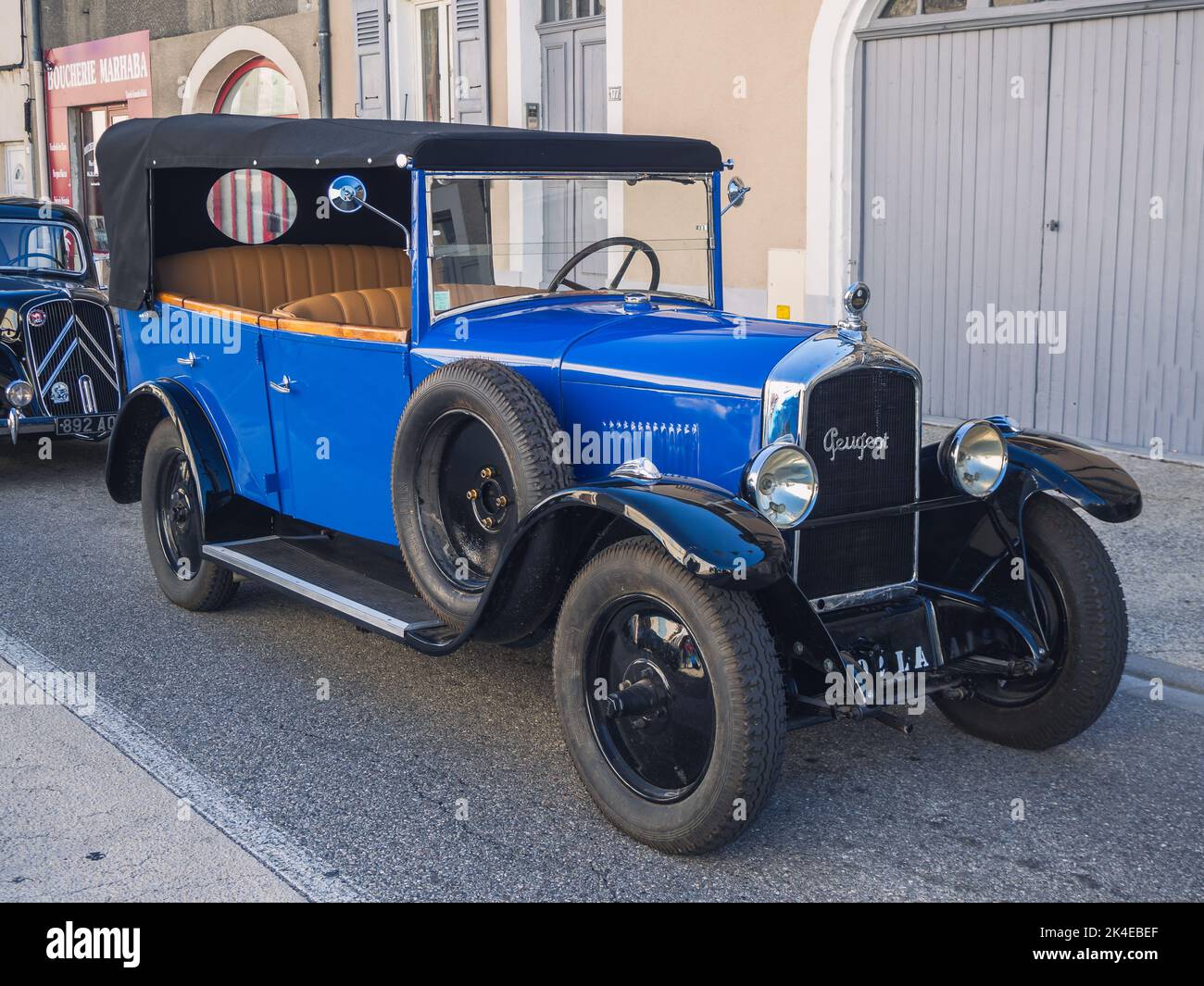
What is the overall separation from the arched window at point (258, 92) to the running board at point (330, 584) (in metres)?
10.7

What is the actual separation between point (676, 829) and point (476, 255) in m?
2.17

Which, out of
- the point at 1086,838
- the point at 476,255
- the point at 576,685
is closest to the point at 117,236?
the point at 476,255

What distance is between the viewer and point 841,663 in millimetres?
3580

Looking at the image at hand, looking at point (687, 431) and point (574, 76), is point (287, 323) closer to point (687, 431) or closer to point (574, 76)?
point (687, 431)

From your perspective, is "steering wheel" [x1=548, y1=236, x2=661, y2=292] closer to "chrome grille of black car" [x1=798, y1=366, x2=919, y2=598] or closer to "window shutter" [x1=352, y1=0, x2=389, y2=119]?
"chrome grille of black car" [x1=798, y1=366, x2=919, y2=598]

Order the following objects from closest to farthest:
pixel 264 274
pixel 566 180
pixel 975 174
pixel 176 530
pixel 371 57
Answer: pixel 566 180
pixel 176 530
pixel 264 274
pixel 975 174
pixel 371 57

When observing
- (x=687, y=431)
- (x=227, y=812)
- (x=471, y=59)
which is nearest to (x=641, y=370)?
(x=687, y=431)

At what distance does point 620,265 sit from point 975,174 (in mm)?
4338

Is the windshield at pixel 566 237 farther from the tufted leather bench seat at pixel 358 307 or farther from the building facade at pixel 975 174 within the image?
the building facade at pixel 975 174

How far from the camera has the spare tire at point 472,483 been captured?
13.1 feet

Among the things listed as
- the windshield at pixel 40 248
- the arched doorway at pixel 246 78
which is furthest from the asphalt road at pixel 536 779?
the arched doorway at pixel 246 78

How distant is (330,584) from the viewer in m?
4.83

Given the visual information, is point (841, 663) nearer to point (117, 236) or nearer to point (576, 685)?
point (576, 685)
